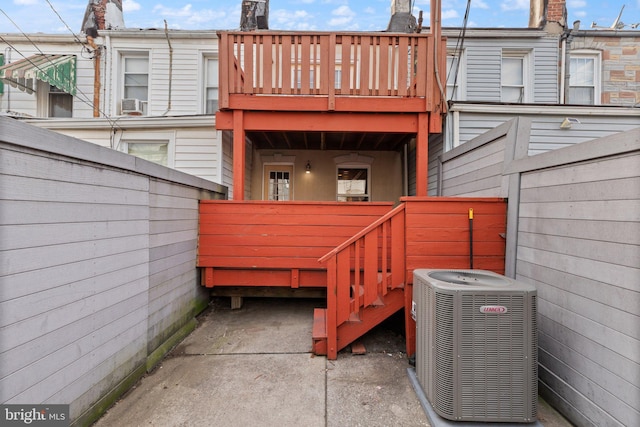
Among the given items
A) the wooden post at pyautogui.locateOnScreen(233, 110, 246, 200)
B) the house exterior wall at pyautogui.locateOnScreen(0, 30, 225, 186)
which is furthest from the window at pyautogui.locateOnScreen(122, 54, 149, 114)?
the wooden post at pyautogui.locateOnScreen(233, 110, 246, 200)

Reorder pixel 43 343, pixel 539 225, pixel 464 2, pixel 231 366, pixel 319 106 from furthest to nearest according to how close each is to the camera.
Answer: pixel 464 2
pixel 319 106
pixel 231 366
pixel 539 225
pixel 43 343

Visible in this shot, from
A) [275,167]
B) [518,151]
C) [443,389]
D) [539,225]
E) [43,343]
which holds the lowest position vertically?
[443,389]

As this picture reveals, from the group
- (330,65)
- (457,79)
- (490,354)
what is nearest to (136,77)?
(330,65)

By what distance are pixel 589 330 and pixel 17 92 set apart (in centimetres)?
1118

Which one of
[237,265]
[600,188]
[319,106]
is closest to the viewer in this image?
[600,188]

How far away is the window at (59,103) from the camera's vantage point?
727 centimetres

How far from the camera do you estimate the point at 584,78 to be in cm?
733

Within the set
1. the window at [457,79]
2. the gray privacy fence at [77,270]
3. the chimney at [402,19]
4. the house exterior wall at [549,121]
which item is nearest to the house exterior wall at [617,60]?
the window at [457,79]

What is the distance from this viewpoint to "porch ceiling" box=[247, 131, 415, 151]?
557 cm

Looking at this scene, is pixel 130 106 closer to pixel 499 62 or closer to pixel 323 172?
pixel 323 172

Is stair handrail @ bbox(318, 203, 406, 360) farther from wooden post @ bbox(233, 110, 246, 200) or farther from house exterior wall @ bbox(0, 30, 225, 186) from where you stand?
house exterior wall @ bbox(0, 30, 225, 186)

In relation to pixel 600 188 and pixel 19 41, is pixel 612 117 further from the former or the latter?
pixel 19 41

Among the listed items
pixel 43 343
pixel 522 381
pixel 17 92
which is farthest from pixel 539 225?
pixel 17 92

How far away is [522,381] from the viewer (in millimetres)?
1876
